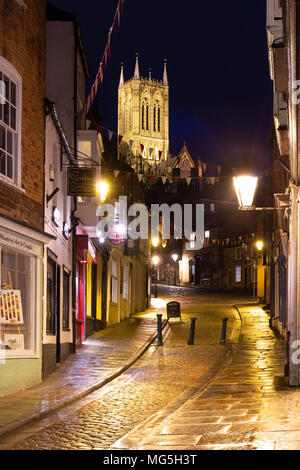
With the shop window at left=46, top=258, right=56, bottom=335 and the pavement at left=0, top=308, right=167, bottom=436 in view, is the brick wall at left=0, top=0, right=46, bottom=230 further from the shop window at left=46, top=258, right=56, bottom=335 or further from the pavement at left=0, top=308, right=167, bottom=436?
the pavement at left=0, top=308, right=167, bottom=436

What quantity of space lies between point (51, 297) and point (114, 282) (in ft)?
51.1

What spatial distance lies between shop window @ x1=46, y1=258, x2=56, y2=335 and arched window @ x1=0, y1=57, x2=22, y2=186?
3455 millimetres

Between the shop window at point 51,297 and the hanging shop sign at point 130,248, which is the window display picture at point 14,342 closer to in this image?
the shop window at point 51,297

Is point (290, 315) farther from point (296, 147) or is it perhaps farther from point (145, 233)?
point (145, 233)

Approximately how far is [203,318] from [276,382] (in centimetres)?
2080

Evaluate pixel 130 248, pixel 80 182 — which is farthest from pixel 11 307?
pixel 130 248

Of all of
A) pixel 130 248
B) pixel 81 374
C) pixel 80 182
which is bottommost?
pixel 81 374

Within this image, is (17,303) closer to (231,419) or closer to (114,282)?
(231,419)

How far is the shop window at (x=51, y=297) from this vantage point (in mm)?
16578

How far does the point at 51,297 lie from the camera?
1716cm

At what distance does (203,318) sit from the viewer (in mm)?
34688

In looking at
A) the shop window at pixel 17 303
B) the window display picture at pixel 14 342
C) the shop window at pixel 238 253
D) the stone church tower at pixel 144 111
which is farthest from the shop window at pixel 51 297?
the stone church tower at pixel 144 111
